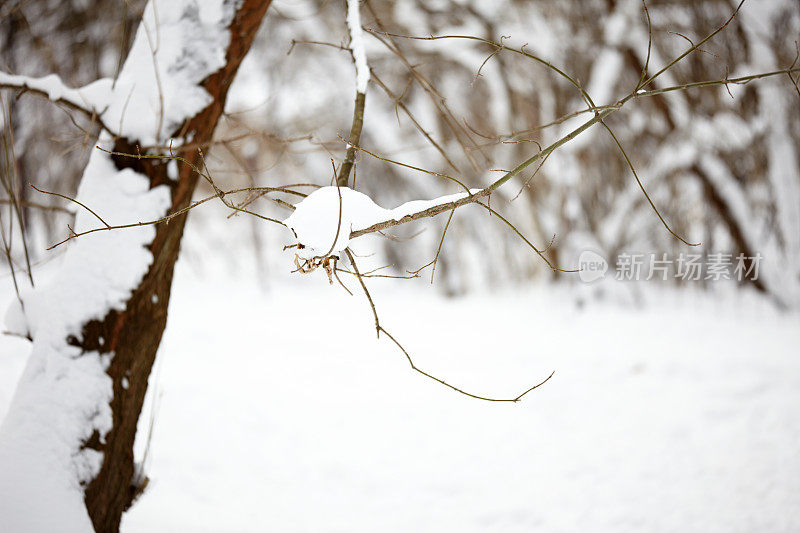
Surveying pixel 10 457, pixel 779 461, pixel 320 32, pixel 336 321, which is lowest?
pixel 10 457

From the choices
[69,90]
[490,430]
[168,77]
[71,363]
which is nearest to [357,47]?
[168,77]

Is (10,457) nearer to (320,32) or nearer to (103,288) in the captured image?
(103,288)

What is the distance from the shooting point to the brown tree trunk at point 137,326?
4.63 feet

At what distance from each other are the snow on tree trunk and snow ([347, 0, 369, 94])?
41cm

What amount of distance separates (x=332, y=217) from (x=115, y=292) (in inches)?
31.9

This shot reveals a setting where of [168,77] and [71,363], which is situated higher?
[168,77]

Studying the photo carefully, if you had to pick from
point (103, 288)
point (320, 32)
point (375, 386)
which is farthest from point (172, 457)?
point (320, 32)

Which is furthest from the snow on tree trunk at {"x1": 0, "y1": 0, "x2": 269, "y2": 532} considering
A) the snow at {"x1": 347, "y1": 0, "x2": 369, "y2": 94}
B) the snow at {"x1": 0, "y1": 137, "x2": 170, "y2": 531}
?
the snow at {"x1": 347, "y1": 0, "x2": 369, "y2": 94}

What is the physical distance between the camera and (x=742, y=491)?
227cm

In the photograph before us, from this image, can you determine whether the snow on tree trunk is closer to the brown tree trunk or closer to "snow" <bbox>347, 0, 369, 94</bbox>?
the brown tree trunk

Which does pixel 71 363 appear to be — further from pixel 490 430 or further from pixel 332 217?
pixel 490 430

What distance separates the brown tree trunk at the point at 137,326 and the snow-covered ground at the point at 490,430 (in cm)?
18

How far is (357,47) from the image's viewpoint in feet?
4.47

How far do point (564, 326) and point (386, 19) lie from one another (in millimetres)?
4218
